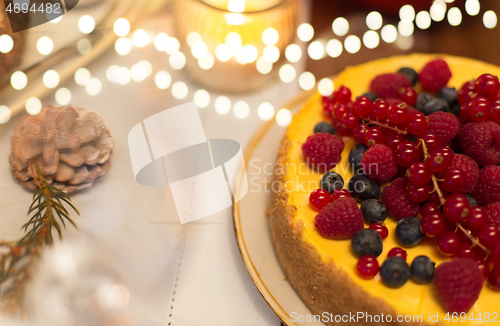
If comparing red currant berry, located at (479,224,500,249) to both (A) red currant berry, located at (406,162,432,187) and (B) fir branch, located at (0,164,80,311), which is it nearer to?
(A) red currant berry, located at (406,162,432,187)

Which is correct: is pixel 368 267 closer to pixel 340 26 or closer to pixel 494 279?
pixel 494 279

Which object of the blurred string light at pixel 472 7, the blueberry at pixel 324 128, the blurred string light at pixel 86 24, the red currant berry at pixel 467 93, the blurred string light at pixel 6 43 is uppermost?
the blurred string light at pixel 472 7

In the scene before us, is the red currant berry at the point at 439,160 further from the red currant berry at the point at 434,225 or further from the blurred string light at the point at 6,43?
the blurred string light at the point at 6,43

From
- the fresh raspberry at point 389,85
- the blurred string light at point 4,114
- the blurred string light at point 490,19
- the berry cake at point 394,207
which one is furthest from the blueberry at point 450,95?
the blurred string light at point 4,114

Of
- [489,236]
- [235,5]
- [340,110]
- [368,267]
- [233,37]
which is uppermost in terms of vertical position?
[235,5]

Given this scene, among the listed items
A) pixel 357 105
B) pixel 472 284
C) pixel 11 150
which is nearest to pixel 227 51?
pixel 357 105

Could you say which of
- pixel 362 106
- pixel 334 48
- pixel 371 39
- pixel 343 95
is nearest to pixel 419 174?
pixel 362 106

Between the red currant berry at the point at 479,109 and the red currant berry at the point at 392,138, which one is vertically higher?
the red currant berry at the point at 479,109

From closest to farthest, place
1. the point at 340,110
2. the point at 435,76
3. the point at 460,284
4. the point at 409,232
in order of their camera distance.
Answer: the point at 460,284 < the point at 409,232 < the point at 340,110 < the point at 435,76

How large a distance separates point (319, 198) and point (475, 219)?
0.34 m

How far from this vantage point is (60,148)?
0.81 m

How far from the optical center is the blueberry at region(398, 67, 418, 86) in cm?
123

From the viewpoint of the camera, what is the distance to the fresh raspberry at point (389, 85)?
3.78 ft

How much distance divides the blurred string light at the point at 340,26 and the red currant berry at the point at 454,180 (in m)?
1.20
